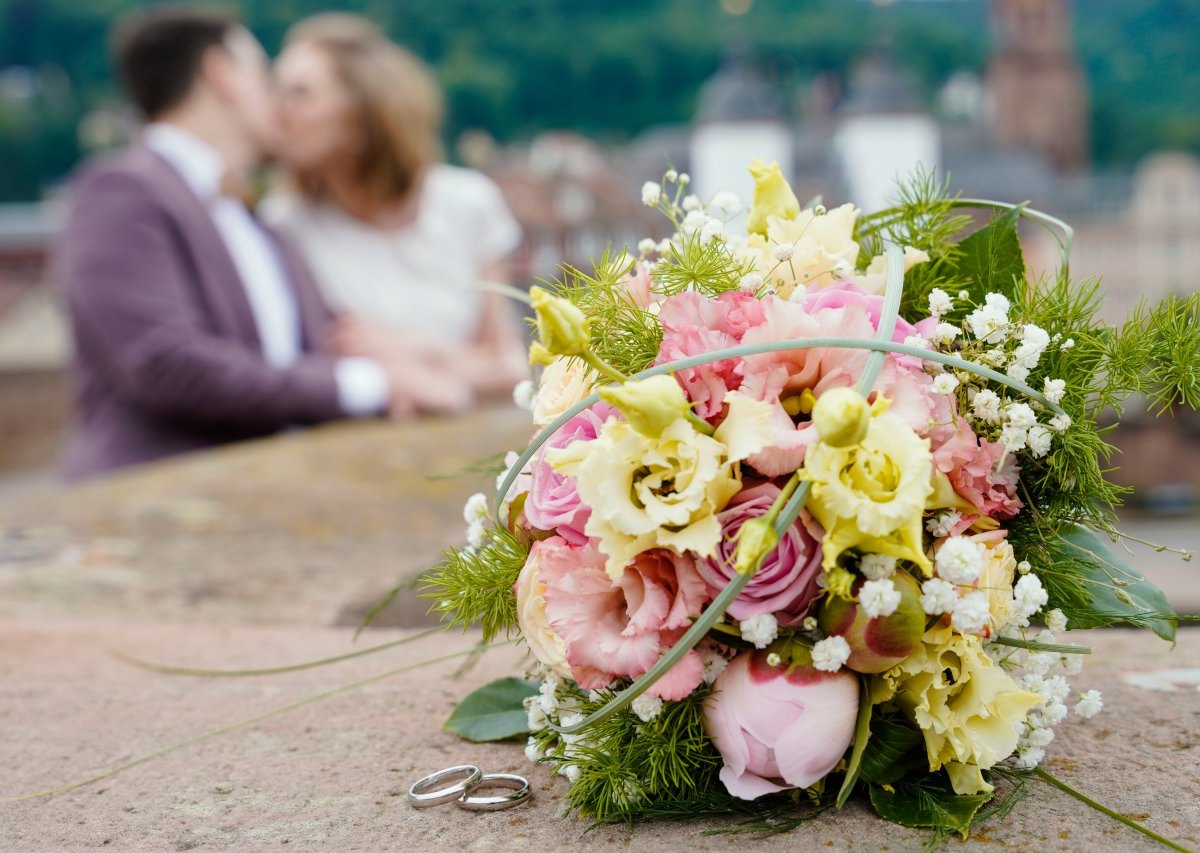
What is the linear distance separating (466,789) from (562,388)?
1.15 feet

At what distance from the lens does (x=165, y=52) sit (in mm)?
3660

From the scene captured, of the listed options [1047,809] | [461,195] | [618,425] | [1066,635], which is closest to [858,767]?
[1047,809]

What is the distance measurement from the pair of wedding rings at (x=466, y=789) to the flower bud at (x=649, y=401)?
0.38 meters

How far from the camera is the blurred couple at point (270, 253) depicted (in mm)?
3254

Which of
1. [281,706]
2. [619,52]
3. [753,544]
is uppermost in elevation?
[619,52]

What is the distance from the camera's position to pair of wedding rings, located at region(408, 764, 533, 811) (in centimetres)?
104

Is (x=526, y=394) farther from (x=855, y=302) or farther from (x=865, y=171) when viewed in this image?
(x=865, y=171)

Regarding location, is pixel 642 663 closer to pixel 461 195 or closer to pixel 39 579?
pixel 39 579

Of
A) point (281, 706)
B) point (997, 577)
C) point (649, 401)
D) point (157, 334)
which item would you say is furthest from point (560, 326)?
point (157, 334)

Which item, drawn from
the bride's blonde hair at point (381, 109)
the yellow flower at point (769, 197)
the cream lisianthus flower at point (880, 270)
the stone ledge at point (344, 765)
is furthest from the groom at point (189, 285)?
the cream lisianthus flower at point (880, 270)

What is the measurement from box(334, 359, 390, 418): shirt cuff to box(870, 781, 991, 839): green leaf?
110 inches

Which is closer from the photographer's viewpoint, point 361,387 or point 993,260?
point 993,260

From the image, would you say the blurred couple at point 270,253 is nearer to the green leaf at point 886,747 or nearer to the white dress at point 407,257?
the white dress at point 407,257

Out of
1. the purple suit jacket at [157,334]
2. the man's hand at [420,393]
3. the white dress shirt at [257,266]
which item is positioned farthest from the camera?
the man's hand at [420,393]
